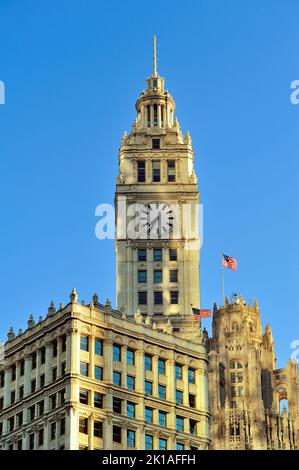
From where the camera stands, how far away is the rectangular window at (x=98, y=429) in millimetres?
134375

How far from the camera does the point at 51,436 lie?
134125 millimetres

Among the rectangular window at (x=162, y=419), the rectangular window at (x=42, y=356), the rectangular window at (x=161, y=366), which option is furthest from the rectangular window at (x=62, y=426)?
the rectangular window at (x=161, y=366)

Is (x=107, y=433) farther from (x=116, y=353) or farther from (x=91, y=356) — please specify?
(x=116, y=353)

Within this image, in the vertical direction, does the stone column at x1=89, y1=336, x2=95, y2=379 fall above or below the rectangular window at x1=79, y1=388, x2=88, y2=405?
above

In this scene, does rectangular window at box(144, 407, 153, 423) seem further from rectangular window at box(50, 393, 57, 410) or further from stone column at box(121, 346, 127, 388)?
rectangular window at box(50, 393, 57, 410)

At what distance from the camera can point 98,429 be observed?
13488cm

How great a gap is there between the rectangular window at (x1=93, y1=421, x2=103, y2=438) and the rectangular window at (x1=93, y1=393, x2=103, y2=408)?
169cm

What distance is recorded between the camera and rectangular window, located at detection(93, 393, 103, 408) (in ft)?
445

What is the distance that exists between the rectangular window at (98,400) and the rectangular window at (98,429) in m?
1.69

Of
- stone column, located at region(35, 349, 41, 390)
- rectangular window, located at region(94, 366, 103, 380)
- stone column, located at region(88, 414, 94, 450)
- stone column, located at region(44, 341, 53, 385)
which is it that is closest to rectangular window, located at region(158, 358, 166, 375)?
rectangular window, located at region(94, 366, 103, 380)

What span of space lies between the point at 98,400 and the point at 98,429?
2.90 meters
